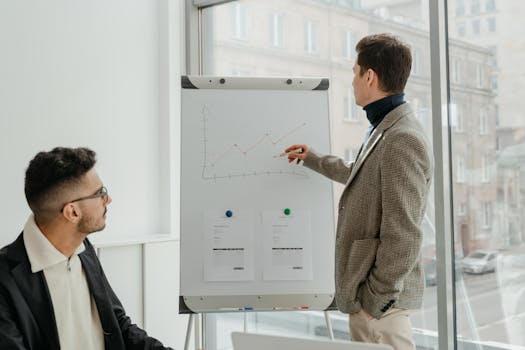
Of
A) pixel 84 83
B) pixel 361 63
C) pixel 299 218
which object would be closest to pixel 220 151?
pixel 299 218

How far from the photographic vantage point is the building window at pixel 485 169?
2.74 m

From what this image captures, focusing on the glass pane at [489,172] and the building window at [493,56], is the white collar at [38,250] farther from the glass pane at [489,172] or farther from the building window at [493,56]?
the building window at [493,56]

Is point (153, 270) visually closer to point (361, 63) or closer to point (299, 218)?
point (299, 218)

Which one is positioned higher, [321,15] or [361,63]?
[321,15]

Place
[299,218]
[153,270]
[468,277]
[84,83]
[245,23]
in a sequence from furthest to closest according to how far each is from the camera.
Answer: [245,23] < [153,270] < [84,83] < [468,277] < [299,218]

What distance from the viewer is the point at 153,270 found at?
11.2 ft

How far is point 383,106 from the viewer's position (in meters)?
2.16

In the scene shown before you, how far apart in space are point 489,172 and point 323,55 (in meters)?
1.15

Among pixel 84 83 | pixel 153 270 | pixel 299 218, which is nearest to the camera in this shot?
pixel 299 218

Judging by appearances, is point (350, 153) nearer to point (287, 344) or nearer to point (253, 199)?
point (253, 199)

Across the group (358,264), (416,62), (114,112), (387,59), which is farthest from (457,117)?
(114,112)

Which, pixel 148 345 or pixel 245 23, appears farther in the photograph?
pixel 245 23

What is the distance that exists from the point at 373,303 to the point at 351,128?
1.39 m

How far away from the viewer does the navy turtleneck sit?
215 cm
